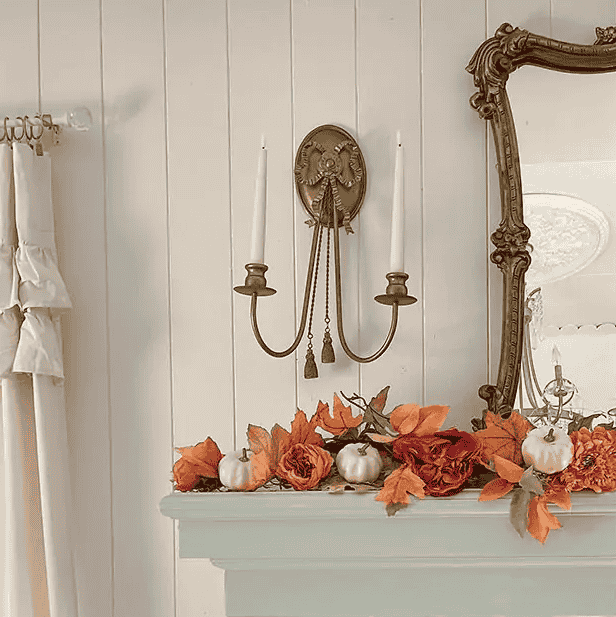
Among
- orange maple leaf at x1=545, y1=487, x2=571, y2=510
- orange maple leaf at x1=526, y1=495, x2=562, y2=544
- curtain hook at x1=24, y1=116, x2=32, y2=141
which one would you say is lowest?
orange maple leaf at x1=526, y1=495, x2=562, y2=544

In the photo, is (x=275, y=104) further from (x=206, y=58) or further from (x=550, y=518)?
(x=550, y=518)

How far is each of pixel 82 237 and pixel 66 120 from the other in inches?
9.2

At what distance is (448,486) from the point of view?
1077 millimetres

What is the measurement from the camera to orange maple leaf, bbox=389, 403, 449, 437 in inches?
43.7

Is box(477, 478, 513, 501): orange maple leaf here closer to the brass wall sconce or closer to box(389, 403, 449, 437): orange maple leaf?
box(389, 403, 449, 437): orange maple leaf

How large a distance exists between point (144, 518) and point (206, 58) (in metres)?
0.94

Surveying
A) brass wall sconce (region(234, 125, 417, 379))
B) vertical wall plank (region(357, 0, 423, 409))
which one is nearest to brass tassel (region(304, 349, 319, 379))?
brass wall sconce (region(234, 125, 417, 379))

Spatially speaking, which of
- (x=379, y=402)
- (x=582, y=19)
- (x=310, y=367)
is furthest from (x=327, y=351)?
(x=582, y=19)

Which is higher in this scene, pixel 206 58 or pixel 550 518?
pixel 206 58

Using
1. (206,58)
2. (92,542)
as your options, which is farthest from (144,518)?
(206,58)

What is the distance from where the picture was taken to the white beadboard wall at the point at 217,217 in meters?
1.39

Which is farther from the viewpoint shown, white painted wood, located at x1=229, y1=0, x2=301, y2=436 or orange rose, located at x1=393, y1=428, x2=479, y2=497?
white painted wood, located at x1=229, y1=0, x2=301, y2=436

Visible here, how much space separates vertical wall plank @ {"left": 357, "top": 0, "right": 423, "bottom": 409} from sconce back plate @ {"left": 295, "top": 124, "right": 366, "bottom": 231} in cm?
3

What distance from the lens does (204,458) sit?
45.8 inches
